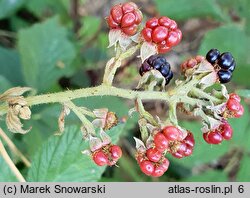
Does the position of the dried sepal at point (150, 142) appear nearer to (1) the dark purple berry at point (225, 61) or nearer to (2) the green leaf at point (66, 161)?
(1) the dark purple berry at point (225, 61)

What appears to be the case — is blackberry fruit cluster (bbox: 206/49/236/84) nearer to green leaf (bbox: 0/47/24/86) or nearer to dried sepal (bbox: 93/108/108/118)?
dried sepal (bbox: 93/108/108/118)

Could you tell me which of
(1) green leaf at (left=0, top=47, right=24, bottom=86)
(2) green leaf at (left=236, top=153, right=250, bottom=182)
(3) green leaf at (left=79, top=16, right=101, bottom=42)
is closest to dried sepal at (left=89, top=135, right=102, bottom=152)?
(2) green leaf at (left=236, top=153, right=250, bottom=182)

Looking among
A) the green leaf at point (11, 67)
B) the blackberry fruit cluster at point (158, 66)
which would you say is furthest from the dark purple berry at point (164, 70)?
the green leaf at point (11, 67)

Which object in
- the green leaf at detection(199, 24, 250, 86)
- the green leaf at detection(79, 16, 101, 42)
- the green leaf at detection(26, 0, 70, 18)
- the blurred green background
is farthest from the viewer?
the green leaf at detection(79, 16, 101, 42)

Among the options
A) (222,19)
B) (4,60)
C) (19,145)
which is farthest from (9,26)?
(222,19)

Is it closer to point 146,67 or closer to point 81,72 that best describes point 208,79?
point 146,67

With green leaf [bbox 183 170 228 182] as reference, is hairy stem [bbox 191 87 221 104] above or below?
above

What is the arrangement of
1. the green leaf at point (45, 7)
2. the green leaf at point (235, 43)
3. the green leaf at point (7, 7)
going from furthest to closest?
the green leaf at point (45, 7) < the green leaf at point (7, 7) < the green leaf at point (235, 43)
